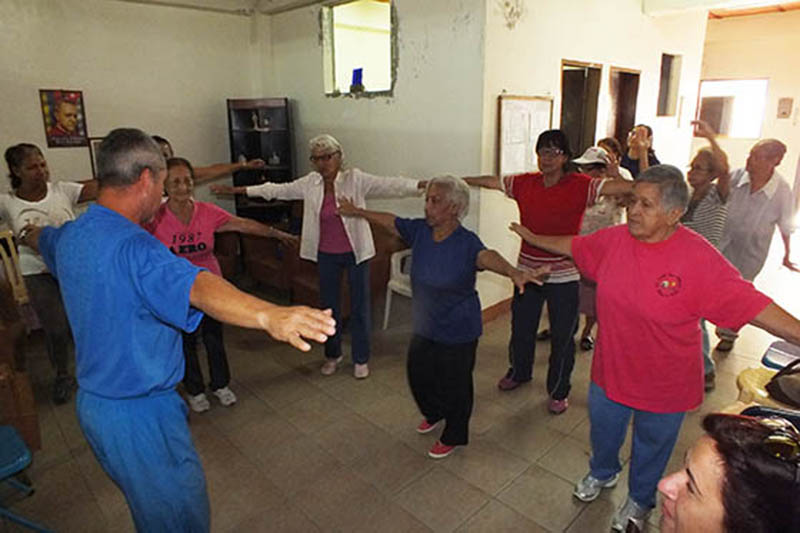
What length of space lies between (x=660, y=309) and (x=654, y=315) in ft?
0.10

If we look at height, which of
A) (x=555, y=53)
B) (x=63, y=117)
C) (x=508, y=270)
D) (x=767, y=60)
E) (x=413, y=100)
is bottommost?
(x=508, y=270)

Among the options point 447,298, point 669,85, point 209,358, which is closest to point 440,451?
point 447,298

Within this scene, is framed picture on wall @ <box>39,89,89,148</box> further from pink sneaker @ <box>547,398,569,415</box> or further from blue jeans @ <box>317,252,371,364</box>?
pink sneaker @ <box>547,398,569,415</box>

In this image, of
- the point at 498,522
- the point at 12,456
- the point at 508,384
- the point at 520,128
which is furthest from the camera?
the point at 520,128

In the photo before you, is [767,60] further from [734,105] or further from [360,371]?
[360,371]

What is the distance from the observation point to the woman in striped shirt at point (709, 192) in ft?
10.0

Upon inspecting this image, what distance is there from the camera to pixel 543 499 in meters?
2.35

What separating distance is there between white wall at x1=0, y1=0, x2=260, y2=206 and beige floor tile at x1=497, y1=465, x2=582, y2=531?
4.64 m

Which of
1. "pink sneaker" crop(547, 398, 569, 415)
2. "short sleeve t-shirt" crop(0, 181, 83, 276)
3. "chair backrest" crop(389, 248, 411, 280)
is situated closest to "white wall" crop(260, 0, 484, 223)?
"chair backrest" crop(389, 248, 411, 280)

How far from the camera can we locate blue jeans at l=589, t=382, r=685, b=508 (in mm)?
1938

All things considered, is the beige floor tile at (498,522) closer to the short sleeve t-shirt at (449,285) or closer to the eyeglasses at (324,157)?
the short sleeve t-shirt at (449,285)

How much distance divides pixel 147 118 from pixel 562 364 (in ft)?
14.9

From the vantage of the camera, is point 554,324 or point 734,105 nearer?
point 554,324

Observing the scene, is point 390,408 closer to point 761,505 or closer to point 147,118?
point 761,505
